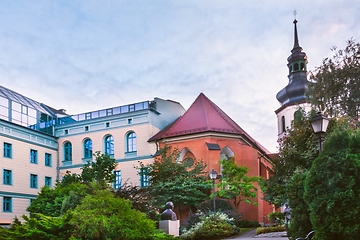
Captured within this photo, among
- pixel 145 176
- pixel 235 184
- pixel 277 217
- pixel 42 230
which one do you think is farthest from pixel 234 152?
pixel 42 230

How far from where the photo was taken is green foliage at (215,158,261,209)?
30.5 m

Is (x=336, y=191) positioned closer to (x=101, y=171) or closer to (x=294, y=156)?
(x=294, y=156)

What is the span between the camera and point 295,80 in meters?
45.3

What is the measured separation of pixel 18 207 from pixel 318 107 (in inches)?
1023

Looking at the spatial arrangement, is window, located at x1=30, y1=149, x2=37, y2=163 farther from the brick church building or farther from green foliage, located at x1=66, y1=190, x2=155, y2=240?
green foliage, located at x1=66, y1=190, x2=155, y2=240

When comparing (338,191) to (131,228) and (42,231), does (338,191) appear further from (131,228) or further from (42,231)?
(42,231)

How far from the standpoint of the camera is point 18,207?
36.1m

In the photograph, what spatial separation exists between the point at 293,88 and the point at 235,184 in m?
18.4

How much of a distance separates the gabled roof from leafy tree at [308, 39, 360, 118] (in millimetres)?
11569

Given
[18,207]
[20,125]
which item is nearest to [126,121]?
[20,125]

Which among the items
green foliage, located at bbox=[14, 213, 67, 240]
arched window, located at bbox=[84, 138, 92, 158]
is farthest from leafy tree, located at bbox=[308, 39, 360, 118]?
arched window, located at bbox=[84, 138, 92, 158]

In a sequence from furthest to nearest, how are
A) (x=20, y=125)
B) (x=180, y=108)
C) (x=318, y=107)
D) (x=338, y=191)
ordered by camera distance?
(x=180, y=108), (x=20, y=125), (x=318, y=107), (x=338, y=191)

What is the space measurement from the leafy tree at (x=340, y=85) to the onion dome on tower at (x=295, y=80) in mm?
19014

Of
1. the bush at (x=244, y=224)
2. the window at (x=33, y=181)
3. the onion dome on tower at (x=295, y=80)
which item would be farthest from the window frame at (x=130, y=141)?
the onion dome on tower at (x=295, y=80)
